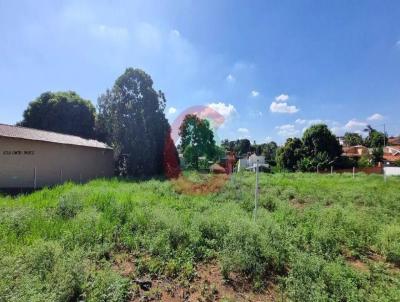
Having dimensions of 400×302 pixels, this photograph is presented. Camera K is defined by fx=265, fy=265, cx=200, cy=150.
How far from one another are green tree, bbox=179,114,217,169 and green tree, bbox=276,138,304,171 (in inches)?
555

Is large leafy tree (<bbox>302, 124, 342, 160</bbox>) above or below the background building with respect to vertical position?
above

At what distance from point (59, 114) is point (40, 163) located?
10.3 meters

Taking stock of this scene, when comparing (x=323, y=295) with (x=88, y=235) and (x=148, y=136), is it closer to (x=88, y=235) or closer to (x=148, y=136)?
(x=88, y=235)

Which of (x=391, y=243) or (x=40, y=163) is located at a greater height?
(x=40, y=163)

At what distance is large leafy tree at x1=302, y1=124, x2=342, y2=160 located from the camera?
30031 millimetres

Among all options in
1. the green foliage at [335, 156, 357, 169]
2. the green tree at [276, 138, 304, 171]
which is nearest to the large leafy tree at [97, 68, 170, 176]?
the green tree at [276, 138, 304, 171]

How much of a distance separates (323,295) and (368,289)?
92cm

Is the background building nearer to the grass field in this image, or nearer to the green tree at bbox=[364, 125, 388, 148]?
the grass field

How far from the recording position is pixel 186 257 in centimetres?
426

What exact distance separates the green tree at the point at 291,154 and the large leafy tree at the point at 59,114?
22.1 meters

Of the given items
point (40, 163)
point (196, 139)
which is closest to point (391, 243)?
point (40, 163)

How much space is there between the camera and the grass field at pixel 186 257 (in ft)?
11.0

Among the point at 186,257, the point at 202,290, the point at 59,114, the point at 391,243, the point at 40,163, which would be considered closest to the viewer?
the point at 202,290

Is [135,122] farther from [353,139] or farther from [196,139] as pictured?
[353,139]
